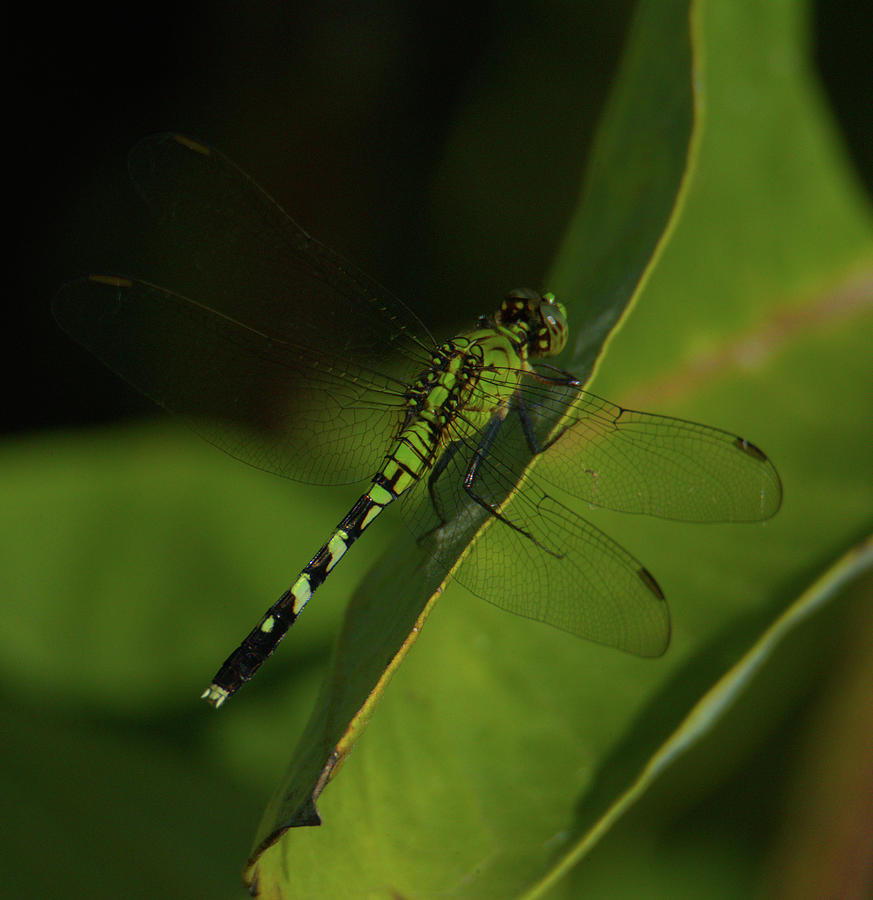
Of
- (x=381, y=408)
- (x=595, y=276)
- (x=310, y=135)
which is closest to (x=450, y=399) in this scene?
(x=381, y=408)

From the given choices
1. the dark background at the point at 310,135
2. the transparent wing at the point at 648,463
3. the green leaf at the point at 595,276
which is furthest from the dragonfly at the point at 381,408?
the dark background at the point at 310,135

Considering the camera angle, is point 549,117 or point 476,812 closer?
point 476,812

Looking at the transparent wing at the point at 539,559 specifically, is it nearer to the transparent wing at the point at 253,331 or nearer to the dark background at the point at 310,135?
the transparent wing at the point at 253,331

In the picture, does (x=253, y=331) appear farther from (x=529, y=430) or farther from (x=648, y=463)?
(x=648, y=463)

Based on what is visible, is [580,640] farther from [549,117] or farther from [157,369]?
[549,117]

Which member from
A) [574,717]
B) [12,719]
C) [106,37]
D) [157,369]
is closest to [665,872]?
[574,717]

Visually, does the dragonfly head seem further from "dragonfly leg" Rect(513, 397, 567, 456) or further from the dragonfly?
"dragonfly leg" Rect(513, 397, 567, 456)
